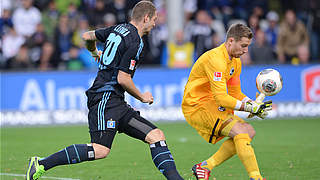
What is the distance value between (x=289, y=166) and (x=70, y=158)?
3673mm

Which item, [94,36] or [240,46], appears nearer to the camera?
[240,46]

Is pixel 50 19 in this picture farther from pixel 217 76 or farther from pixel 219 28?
pixel 217 76

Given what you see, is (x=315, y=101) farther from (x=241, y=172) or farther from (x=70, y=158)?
(x=70, y=158)

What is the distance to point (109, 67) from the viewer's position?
6.96 meters

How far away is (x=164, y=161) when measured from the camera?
6852mm

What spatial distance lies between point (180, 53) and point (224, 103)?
10.5 metres

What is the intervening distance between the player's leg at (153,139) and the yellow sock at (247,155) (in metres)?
0.81

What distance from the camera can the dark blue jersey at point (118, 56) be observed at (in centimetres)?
683

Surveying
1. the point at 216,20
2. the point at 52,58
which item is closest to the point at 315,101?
the point at 216,20

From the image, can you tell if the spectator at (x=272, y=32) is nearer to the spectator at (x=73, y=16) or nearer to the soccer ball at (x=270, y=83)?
the spectator at (x=73, y=16)

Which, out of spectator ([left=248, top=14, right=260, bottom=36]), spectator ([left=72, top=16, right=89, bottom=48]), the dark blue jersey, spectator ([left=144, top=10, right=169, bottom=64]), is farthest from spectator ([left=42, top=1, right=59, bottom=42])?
the dark blue jersey

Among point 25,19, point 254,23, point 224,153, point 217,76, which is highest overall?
point 25,19

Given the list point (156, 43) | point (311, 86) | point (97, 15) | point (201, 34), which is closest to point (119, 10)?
point (97, 15)

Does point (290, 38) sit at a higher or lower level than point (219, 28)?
lower
